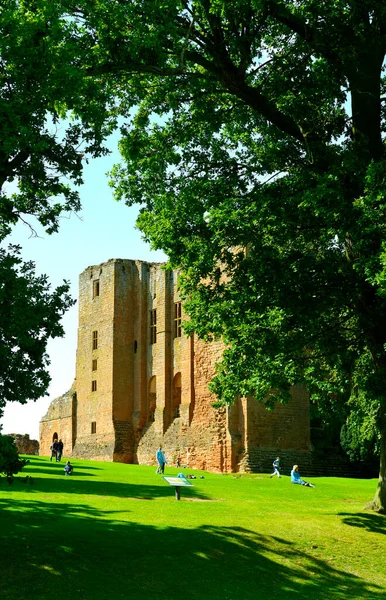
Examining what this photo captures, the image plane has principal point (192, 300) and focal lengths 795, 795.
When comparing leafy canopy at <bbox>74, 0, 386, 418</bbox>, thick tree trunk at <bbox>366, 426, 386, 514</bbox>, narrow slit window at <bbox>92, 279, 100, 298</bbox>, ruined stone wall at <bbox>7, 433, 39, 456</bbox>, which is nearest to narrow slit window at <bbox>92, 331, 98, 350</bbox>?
narrow slit window at <bbox>92, 279, 100, 298</bbox>

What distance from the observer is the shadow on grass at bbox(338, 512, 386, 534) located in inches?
725

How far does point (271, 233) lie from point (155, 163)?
3495mm

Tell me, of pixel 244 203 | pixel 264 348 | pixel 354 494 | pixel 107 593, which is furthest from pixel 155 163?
pixel 354 494

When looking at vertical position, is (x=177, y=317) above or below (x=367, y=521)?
above

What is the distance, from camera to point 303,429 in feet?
147

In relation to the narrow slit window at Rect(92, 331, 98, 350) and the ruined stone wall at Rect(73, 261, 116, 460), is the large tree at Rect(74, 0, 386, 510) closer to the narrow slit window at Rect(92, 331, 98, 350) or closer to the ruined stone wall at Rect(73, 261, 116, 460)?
the ruined stone wall at Rect(73, 261, 116, 460)

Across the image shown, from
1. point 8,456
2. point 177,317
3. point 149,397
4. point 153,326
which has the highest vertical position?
point 177,317

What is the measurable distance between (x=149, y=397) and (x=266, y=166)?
1455 inches

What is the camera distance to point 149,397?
55156 millimetres

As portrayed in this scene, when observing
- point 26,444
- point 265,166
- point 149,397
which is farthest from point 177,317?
point 265,166

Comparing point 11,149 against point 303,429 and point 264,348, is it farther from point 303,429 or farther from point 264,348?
point 303,429

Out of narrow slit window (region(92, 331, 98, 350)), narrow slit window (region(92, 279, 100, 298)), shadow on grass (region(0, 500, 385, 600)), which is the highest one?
narrow slit window (region(92, 279, 100, 298))

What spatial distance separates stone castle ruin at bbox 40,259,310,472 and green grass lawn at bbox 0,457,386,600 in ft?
68.3

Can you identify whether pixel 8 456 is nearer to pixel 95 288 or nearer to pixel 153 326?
pixel 153 326
